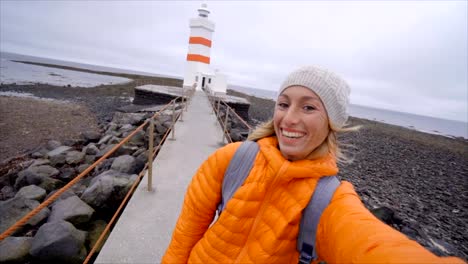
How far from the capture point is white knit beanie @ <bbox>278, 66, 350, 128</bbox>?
3.89ft

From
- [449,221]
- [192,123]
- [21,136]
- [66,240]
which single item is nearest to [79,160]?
[192,123]

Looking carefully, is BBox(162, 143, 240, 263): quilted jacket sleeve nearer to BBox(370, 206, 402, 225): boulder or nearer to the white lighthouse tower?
BBox(370, 206, 402, 225): boulder

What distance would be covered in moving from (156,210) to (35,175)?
326 cm

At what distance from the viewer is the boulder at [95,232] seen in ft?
9.30

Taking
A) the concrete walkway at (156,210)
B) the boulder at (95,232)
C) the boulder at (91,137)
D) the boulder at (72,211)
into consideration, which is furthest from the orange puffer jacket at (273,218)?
the boulder at (91,137)

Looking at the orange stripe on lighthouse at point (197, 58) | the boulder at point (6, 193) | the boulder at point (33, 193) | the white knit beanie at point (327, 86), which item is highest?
the orange stripe on lighthouse at point (197, 58)

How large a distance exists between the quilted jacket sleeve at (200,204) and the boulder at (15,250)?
79.8 inches

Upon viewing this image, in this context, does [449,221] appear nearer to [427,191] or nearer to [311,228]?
[427,191]

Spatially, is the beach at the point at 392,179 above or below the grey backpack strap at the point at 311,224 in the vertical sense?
below

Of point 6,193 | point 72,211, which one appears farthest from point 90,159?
point 72,211

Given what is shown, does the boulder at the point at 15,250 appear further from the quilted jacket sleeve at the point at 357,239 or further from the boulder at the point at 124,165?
the quilted jacket sleeve at the point at 357,239

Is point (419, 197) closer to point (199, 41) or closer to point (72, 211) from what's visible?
point (72, 211)

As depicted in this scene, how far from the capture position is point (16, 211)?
346 cm

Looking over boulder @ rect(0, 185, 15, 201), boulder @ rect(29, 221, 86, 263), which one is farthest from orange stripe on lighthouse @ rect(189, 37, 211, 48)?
boulder @ rect(29, 221, 86, 263)
